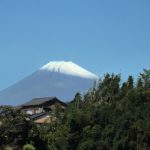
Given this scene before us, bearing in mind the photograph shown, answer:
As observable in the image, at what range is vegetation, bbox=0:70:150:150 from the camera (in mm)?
44656

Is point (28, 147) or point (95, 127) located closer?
point (28, 147)

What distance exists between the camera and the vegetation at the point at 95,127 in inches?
1758

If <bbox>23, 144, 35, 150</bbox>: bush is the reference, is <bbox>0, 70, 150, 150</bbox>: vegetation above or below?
above

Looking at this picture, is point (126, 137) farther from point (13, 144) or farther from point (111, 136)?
point (13, 144)

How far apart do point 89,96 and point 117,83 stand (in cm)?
305

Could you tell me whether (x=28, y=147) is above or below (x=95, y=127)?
below

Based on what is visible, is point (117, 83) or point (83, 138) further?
point (117, 83)

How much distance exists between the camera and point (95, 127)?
1848 inches

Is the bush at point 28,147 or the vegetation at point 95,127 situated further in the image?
the bush at point 28,147

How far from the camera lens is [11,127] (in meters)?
46.7

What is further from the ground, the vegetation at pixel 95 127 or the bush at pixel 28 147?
the vegetation at pixel 95 127

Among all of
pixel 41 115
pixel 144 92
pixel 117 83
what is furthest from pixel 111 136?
pixel 41 115

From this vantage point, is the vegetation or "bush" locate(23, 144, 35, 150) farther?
"bush" locate(23, 144, 35, 150)

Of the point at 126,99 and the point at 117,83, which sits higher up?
the point at 117,83
